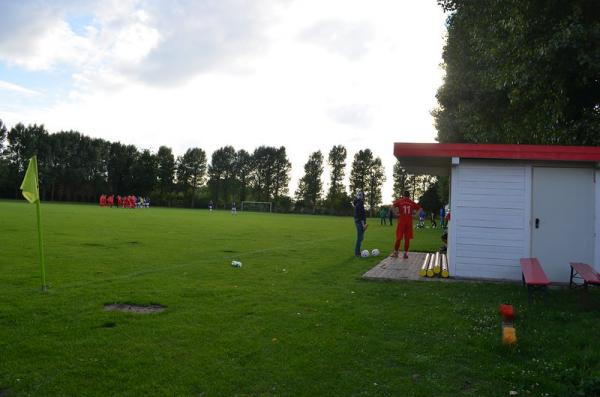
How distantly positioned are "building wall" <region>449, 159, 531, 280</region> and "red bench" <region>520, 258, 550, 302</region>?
714 millimetres

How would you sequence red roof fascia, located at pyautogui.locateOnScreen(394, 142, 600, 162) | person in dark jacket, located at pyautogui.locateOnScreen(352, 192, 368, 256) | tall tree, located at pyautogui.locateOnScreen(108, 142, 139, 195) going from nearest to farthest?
1. red roof fascia, located at pyautogui.locateOnScreen(394, 142, 600, 162)
2. person in dark jacket, located at pyautogui.locateOnScreen(352, 192, 368, 256)
3. tall tree, located at pyautogui.locateOnScreen(108, 142, 139, 195)

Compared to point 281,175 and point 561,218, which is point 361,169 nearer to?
point 281,175

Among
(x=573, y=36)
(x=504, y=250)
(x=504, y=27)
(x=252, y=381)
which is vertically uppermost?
(x=504, y=27)

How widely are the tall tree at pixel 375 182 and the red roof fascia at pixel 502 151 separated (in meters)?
89.2

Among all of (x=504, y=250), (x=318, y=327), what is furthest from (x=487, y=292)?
(x=318, y=327)

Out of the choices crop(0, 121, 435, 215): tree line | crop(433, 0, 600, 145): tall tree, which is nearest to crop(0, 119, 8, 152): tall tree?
crop(0, 121, 435, 215): tree line

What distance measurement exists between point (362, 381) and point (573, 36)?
11.4 meters

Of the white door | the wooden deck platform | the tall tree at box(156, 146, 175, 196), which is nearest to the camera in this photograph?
the white door

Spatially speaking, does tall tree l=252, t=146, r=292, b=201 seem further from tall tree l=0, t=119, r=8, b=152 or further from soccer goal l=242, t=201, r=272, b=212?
tall tree l=0, t=119, r=8, b=152

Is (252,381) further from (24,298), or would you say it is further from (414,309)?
(24,298)

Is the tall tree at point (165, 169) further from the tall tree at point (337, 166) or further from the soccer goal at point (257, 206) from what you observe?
the tall tree at point (337, 166)

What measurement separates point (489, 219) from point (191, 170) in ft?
316

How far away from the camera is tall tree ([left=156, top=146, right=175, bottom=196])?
98562 millimetres

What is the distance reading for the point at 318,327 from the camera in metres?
6.41
